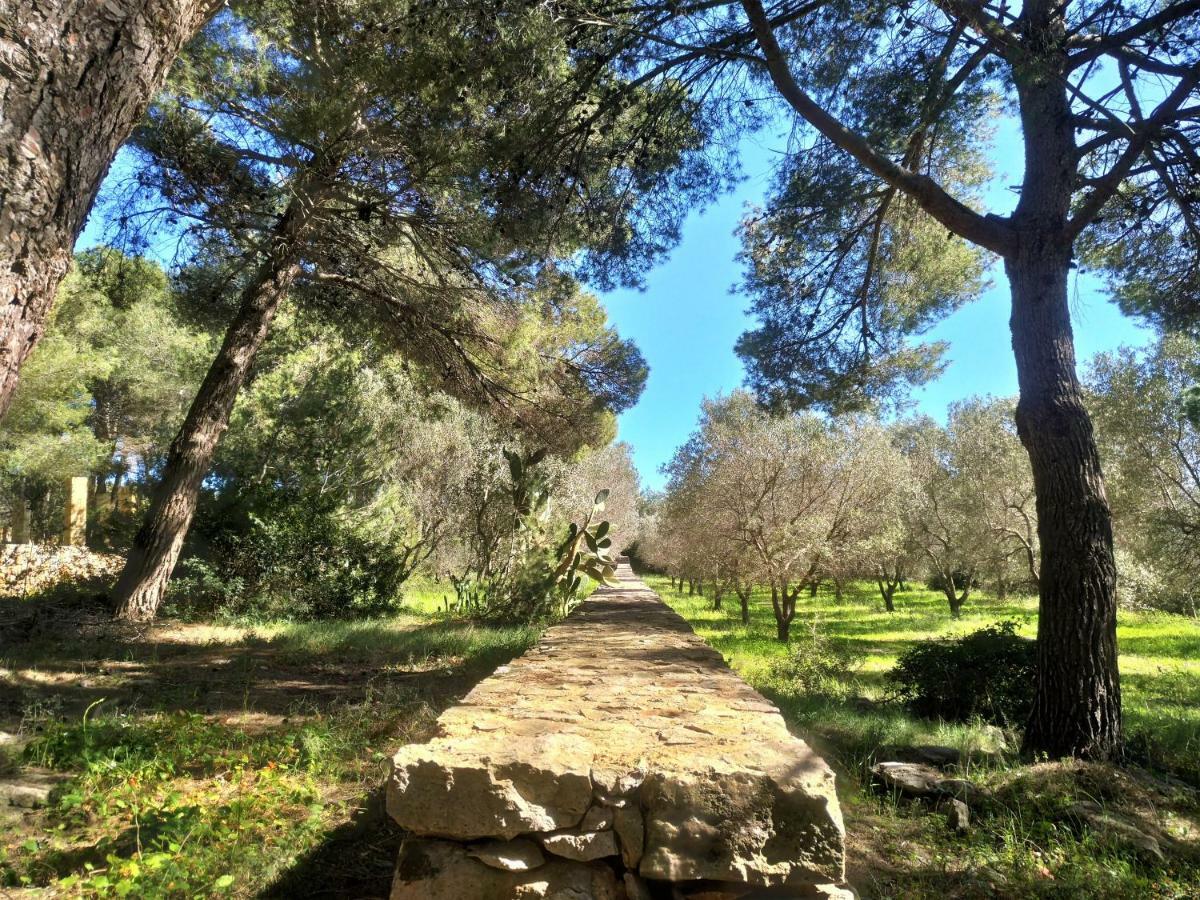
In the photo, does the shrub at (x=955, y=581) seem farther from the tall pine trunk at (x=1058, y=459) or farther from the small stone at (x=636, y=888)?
the small stone at (x=636, y=888)

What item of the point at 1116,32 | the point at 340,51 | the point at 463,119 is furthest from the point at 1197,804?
the point at 340,51

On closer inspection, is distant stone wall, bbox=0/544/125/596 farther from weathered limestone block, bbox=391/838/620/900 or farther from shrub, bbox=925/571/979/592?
shrub, bbox=925/571/979/592

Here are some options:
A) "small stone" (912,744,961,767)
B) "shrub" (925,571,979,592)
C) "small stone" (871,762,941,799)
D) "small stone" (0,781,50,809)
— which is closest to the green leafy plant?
"small stone" (912,744,961,767)

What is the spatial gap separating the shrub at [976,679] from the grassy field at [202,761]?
455cm

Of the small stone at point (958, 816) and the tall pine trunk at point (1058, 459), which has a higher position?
the tall pine trunk at point (1058, 459)

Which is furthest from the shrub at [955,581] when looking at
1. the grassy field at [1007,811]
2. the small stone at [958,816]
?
the small stone at [958,816]

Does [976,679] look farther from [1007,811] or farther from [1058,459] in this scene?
[1007,811]

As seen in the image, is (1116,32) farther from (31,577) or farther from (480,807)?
(31,577)

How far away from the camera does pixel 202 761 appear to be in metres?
3.50

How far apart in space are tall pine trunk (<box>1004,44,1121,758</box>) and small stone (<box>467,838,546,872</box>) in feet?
15.6

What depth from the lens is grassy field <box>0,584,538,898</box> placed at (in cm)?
241

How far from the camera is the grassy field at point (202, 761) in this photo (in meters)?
2.41

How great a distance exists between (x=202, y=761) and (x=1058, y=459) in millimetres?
6345

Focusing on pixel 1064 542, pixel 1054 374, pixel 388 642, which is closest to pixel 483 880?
pixel 1064 542
